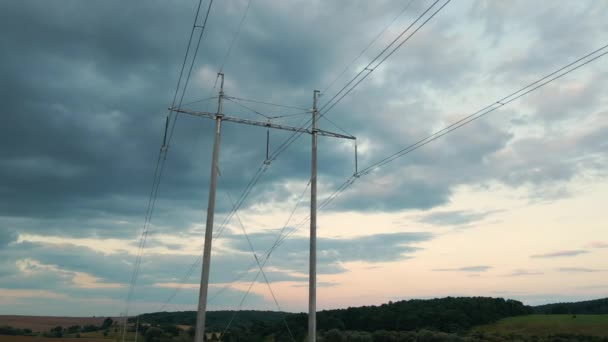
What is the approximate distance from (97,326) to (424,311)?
101 meters

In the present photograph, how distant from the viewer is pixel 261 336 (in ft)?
364

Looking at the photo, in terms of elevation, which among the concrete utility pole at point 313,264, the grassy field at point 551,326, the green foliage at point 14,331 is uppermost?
the concrete utility pole at point 313,264

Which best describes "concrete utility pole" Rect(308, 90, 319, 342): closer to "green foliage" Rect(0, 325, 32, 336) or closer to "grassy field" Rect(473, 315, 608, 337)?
"grassy field" Rect(473, 315, 608, 337)

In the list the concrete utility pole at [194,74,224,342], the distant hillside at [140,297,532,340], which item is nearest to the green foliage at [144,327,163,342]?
the distant hillside at [140,297,532,340]

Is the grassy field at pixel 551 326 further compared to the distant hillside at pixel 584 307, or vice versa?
the distant hillside at pixel 584 307

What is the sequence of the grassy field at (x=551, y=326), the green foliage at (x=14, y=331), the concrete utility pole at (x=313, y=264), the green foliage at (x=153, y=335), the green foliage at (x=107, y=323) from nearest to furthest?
1. the concrete utility pole at (x=313, y=264)
2. the green foliage at (x=153, y=335)
3. the green foliage at (x=14, y=331)
4. the grassy field at (x=551, y=326)
5. the green foliage at (x=107, y=323)

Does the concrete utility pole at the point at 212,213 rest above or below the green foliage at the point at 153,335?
above

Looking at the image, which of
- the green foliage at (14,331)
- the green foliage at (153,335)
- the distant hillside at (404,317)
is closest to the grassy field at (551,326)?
the distant hillside at (404,317)

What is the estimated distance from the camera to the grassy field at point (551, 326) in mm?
116000

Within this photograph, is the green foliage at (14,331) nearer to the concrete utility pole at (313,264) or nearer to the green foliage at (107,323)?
the green foliage at (107,323)

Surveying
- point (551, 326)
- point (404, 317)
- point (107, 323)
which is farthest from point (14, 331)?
point (551, 326)

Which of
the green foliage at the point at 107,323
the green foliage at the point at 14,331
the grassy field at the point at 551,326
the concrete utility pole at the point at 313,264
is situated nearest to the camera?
the concrete utility pole at the point at 313,264

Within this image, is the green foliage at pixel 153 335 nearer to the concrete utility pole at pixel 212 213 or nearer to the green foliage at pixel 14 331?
the green foliage at pixel 14 331

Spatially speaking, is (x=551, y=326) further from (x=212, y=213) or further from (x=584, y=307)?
(x=212, y=213)
